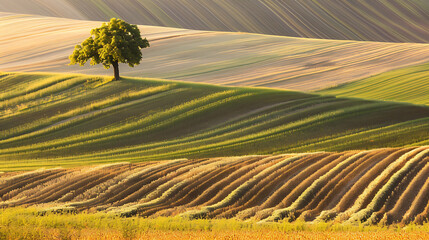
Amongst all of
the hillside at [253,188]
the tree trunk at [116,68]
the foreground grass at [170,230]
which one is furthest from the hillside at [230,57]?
the foreground grass at [170,230]

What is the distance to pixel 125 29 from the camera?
37094mm

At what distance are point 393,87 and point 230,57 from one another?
17026mm

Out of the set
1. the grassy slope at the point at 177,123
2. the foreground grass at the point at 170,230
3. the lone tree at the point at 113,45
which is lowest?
the foreground grass at the point at 170,230

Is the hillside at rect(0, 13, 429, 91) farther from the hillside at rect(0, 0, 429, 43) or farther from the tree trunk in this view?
Answer: the hillside at rect(0, 0, 429, 43)

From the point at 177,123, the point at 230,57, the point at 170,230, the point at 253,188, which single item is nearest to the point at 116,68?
the point at 177,123

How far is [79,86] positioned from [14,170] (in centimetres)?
1562

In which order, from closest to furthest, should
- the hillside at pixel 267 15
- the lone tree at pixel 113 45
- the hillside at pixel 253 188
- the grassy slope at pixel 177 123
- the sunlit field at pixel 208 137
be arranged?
the sunlit field at pixel 208 137 → the hillside at pixel 253 188 → the grassy slope at pixel 177 123 → the lone tree at pixel 113 45 → the hillside at pixel 267 15

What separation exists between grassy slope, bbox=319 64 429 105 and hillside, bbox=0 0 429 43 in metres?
47.4

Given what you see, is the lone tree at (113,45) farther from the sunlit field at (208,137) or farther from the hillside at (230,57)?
the hillside at (230,57)

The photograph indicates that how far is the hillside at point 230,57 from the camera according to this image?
162 feet

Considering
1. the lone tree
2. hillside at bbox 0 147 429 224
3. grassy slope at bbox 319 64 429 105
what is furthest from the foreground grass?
grassy slope at bbox 319 64 429 105

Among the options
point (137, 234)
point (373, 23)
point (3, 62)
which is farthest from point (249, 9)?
point (137, 234)

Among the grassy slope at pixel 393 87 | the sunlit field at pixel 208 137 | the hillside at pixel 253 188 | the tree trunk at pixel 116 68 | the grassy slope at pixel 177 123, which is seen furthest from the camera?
the grassy slope at pixel 393 87

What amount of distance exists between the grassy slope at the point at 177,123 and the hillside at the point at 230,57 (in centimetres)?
1096
